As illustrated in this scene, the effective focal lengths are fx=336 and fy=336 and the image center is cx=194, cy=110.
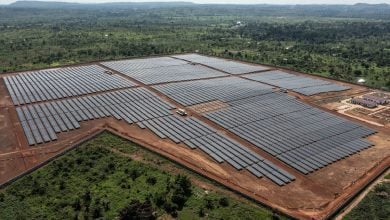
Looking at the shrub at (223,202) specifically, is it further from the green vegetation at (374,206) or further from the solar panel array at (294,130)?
the green vegetation at (374,206)

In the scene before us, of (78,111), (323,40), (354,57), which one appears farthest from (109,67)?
(323,40)

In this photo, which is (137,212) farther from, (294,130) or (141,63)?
(141,63)

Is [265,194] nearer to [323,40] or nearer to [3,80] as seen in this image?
[3,80]

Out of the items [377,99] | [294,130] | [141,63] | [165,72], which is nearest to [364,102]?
[377,99]

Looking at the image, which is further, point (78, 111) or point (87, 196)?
point (78, 111)

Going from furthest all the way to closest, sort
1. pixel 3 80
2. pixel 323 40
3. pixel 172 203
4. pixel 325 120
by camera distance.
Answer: pixel 323 40 → pixel 3 80 → pixel 325 120 → pixel 172 203

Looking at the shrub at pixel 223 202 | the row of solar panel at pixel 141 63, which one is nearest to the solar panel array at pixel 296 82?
the row of solar panel at pixel 141 63
